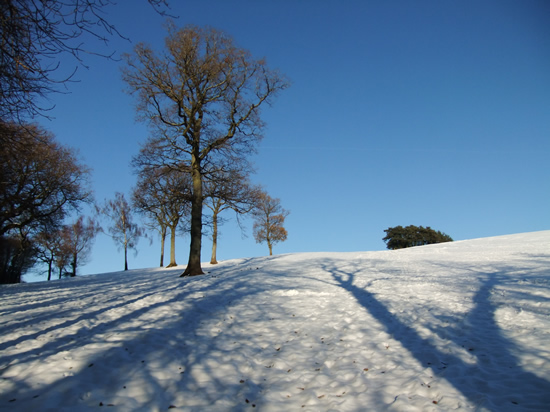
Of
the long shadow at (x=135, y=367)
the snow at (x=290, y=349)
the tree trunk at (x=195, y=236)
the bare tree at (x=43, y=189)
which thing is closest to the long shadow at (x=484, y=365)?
the snow at (x=290, y=349)

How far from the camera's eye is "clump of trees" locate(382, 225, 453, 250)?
5488cm

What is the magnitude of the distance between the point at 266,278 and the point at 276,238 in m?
31.9

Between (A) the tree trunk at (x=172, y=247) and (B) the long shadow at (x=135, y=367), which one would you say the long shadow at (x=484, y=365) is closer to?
(B) the long shadow at (x=135, y=367)

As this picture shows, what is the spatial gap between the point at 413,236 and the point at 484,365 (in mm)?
53482

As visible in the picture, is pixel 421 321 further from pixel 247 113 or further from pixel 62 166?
pixel 62 166

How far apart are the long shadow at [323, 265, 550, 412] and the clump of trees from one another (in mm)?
49651

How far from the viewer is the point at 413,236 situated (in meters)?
54.9

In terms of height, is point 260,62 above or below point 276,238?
above

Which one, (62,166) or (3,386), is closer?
(3,386)

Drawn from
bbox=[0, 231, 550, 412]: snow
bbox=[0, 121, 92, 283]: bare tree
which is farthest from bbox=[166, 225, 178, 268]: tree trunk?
bbox=[0, 231, 550, 412]: snow

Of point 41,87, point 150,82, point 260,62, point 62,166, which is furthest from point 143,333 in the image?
point 62,166

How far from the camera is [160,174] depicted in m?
17.3

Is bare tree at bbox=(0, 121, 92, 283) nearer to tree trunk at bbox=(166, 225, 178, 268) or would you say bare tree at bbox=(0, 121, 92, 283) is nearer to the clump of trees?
tree trunk at bbox=(166, 225, 178, 268)

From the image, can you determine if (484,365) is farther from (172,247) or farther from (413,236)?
(413,236)
